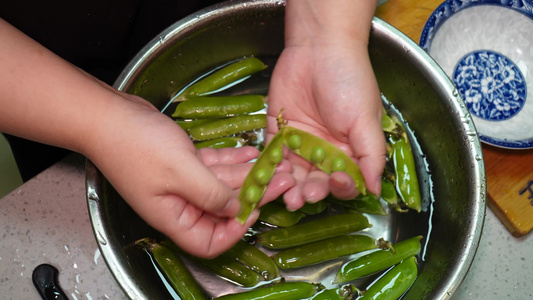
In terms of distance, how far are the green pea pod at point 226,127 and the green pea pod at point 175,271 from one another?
1.69ft

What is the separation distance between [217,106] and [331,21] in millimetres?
635

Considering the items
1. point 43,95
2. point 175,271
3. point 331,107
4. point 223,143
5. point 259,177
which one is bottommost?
point 175,271

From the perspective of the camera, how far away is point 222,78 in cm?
228

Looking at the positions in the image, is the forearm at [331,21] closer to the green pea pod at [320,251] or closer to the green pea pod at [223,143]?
the green pea pod at [223,143]

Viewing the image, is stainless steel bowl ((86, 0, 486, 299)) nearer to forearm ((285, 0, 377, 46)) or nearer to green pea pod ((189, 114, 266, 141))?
forearm ((285, 0, 377, 46))

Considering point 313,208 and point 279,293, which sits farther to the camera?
point 313,208

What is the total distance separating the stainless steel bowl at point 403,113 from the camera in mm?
1761

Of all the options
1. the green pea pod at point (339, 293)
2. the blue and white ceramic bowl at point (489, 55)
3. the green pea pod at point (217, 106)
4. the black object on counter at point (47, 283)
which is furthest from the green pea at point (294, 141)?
the black object on counter at point (47, 283)

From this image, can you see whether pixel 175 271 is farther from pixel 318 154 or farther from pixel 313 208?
pixel 318 154

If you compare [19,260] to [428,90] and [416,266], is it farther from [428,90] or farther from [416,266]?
[428,90]

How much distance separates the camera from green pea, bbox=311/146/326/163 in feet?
5.84

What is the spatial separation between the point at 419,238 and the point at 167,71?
1.26m

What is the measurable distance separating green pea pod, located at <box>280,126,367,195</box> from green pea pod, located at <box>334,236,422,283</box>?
0.31 m

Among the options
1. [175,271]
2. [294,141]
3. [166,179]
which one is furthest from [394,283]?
[166,179]
